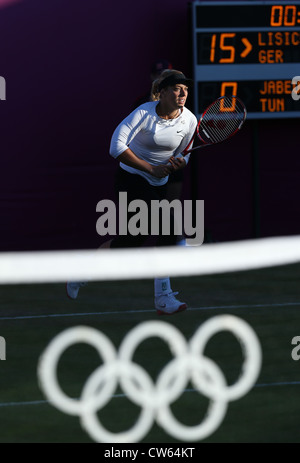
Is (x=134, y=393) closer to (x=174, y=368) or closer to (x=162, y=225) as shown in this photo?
(x=174, y=368)

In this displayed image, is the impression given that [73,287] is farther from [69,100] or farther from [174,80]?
[69,100]

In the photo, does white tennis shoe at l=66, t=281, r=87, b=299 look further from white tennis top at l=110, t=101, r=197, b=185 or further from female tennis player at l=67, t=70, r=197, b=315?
white tennis top at l=110, t=101, r=197, b=185

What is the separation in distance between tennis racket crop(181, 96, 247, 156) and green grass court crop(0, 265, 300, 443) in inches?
45.1

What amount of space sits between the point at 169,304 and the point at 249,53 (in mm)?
3728

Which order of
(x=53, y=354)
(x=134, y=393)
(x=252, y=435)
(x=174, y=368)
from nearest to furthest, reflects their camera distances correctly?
(x=252, y=435) < (x=134, y=393) < (x=174, y=368) < (x=53, y=354)

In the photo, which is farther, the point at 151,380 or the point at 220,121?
the point at 220,121

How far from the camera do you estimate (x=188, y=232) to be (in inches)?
378

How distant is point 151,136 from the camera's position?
19.5ft

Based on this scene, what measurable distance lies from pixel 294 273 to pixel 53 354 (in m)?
3.74

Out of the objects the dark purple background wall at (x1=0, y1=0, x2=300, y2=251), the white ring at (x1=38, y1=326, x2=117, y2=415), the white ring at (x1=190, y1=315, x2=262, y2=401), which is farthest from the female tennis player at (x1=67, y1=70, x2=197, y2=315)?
the dark purple background wall at (x1=0, y1=0, x2=300, y2=251)

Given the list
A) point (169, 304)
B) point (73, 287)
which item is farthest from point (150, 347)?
point (73, 287)

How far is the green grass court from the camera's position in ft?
12.4

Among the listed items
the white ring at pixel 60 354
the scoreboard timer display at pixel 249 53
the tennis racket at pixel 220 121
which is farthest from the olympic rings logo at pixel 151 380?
the scoreboard timer display at pixel 249 53
